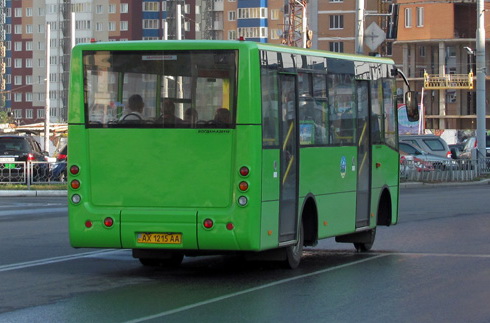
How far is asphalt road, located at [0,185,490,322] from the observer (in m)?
11.4

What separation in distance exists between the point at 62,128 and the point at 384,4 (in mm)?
52110

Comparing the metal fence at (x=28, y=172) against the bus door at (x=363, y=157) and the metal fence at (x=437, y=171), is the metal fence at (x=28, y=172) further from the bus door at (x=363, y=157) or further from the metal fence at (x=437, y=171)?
the bus door at (x=363, y=157)

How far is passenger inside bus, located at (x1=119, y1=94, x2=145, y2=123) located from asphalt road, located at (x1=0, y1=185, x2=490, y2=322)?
1837mm

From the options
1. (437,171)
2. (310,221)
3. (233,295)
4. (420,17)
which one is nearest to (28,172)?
(437,171)

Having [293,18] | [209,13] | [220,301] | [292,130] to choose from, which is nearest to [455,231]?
[292,130]

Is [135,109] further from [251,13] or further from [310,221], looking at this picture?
[251,13]

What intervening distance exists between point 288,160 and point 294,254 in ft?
4.23

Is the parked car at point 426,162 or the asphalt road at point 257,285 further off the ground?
the parked car at point 426,162

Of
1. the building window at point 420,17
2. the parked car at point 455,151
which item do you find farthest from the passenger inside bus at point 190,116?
the building window at point 420,17

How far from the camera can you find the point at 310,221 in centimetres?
1602

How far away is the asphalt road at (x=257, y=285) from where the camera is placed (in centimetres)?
1142

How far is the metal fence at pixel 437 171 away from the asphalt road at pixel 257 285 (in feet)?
90.2

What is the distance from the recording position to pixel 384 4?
5148 inches

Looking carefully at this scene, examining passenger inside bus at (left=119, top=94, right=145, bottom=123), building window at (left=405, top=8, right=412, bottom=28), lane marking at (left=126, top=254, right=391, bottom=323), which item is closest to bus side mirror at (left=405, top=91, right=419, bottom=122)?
lane marking at (left=126, top=254, right=391, bottom=323)
